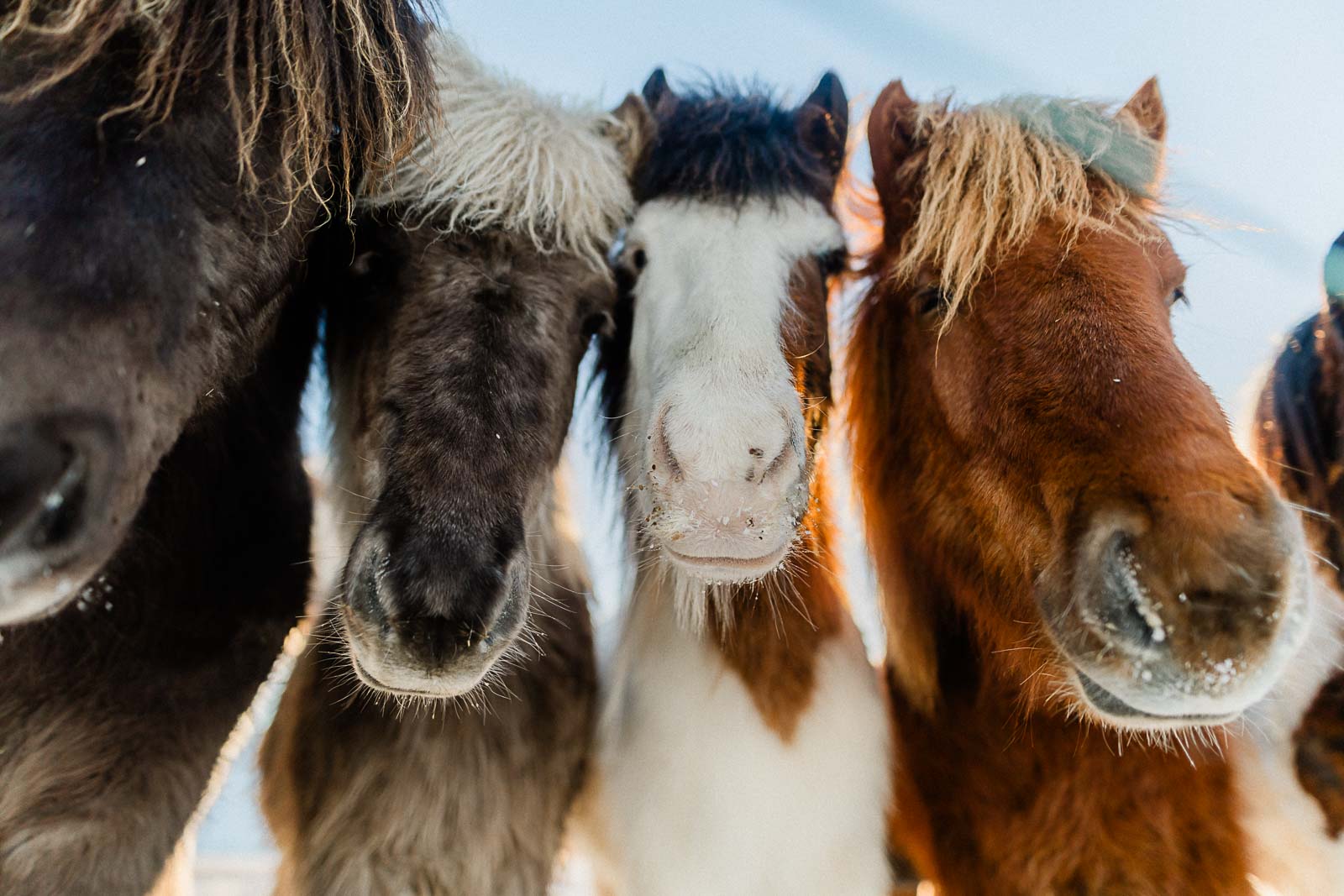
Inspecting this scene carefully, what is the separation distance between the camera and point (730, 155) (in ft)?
7.15

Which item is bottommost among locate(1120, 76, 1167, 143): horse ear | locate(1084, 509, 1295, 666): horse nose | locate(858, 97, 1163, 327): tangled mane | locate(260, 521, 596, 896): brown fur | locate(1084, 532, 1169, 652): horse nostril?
locate(260, 521, 596, 896): brown fur

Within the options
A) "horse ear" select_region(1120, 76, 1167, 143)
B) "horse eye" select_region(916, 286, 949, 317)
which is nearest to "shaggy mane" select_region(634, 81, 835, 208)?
"horse eye" select_region(916, 286, 949, 317)

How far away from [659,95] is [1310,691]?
2134mm

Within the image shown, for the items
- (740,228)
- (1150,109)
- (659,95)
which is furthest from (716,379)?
(1150,109)

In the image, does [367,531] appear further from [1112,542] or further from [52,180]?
[1112,542]

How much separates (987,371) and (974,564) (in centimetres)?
41

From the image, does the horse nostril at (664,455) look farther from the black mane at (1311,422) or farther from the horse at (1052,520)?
the black mane at (1311,422)

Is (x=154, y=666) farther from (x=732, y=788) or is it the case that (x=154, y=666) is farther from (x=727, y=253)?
(x=727, y=253)

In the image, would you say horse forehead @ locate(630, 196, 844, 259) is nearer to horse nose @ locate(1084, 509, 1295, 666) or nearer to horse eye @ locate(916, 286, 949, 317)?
horse eye @ locate(916, 286, 949, 317)

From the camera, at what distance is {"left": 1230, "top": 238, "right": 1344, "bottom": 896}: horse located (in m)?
1.95

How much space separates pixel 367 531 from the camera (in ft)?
5.38

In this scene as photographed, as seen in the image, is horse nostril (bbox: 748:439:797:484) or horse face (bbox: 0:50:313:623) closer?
horse face (bbox: 0:50:313:623)

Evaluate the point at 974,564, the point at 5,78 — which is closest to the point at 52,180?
the point at 5,78

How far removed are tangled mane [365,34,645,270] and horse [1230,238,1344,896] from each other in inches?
66.3
